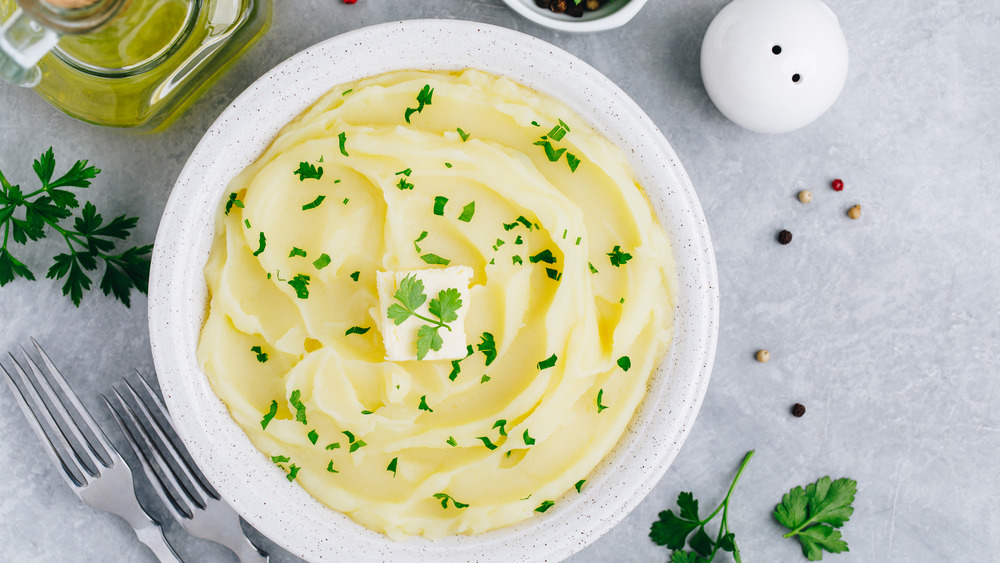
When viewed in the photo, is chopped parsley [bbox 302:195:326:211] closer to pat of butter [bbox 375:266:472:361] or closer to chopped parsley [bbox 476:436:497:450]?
pat of butter [bbox 375:266:472:361]

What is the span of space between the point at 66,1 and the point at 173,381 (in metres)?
1.43

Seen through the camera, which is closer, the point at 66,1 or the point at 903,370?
the point at 66,1

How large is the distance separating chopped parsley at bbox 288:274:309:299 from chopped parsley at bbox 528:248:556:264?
88 cm

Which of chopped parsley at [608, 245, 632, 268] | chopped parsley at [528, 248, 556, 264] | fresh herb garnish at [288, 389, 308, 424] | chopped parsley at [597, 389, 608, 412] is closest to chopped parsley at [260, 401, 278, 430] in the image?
fresh herb garnish at [288, 389, 308, 424]

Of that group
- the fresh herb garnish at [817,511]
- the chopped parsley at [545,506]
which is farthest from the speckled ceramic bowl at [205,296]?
the fresh herb garnish at [817,511]

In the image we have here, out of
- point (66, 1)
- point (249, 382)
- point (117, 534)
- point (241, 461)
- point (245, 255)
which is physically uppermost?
point (66, 1)

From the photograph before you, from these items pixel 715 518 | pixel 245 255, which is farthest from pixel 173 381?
pixel 715 518

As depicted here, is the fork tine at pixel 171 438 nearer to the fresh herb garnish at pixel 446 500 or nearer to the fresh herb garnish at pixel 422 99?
the fresh herb garnish at pixel 446 500

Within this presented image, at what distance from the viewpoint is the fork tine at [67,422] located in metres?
3.28

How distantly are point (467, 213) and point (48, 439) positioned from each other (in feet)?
7.33

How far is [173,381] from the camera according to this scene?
9.43 ft

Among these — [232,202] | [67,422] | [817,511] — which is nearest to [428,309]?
[232,202]

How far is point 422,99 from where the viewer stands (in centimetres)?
280

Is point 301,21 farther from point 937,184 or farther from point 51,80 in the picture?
point 937,184
